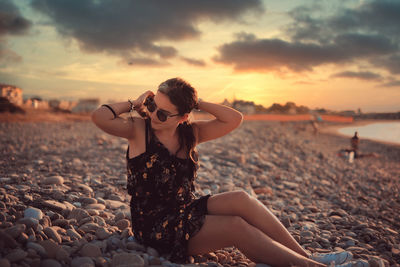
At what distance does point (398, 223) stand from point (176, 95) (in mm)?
5442

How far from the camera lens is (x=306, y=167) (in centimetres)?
1114

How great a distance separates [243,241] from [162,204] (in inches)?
35.6

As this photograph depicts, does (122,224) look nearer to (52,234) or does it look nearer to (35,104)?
(52,234)

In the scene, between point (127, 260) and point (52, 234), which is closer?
point (127, 260)

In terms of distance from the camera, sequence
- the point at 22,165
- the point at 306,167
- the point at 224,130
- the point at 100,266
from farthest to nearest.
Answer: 1. the point at 306,167
2. the point at 22,165
3. the point at 224,130
4. the point at 100,266

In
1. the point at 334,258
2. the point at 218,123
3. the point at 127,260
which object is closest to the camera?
the point at 127,260

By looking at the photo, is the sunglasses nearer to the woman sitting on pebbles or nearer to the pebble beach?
the woman sitting on pebbles

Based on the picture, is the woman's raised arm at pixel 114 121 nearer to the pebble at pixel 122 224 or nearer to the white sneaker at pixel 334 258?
the pebble at pixel 122 224

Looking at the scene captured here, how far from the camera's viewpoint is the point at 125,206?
4770 millimetres

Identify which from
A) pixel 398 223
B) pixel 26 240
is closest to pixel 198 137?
pixel 26 240

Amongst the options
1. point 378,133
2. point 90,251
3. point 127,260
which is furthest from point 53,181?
point 378,133

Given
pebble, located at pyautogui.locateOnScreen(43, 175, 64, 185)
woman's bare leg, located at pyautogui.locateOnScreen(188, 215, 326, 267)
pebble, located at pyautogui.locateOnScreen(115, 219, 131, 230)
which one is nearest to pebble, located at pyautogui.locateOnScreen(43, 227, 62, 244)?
pebble, located at pyautogui.locateOnScreen(115, 219, 131, 230)

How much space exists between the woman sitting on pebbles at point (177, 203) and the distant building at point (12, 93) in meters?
27.2

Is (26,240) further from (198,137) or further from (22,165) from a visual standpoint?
(22,165)
